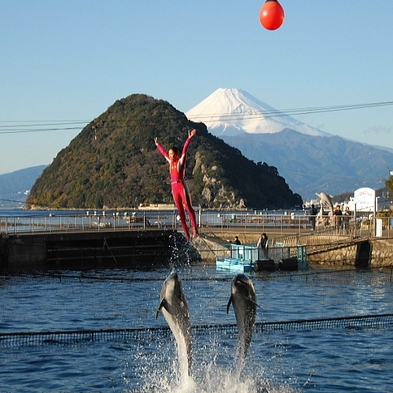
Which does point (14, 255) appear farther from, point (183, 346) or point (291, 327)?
point (183, 346)

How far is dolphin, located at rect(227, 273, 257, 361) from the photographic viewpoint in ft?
44.9

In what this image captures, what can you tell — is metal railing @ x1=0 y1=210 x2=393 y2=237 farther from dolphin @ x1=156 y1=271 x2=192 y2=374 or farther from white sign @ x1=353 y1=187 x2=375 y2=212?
dolphin @ x1=156 y1=271 x2=192 y2=374

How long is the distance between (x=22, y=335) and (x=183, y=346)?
12298 millimetres

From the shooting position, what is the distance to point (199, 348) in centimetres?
2462

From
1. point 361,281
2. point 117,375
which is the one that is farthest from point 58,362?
point 361,281

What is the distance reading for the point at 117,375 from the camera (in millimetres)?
22094

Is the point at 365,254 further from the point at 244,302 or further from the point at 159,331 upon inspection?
the point at 244,302

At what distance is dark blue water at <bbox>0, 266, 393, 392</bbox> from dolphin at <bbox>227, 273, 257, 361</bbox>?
4017 millimetres

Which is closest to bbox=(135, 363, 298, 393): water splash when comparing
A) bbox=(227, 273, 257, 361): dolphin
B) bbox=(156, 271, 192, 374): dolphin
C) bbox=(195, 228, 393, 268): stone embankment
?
bbox=(156, 271, 192, 374): dolphin

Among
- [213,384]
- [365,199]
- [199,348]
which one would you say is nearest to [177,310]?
Result: [213,384]

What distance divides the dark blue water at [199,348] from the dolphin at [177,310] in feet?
11.7

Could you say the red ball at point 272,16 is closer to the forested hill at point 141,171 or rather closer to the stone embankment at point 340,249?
the stone embankment at point 340,249

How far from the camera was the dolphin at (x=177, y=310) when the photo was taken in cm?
1368

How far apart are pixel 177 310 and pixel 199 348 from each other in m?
10.8
